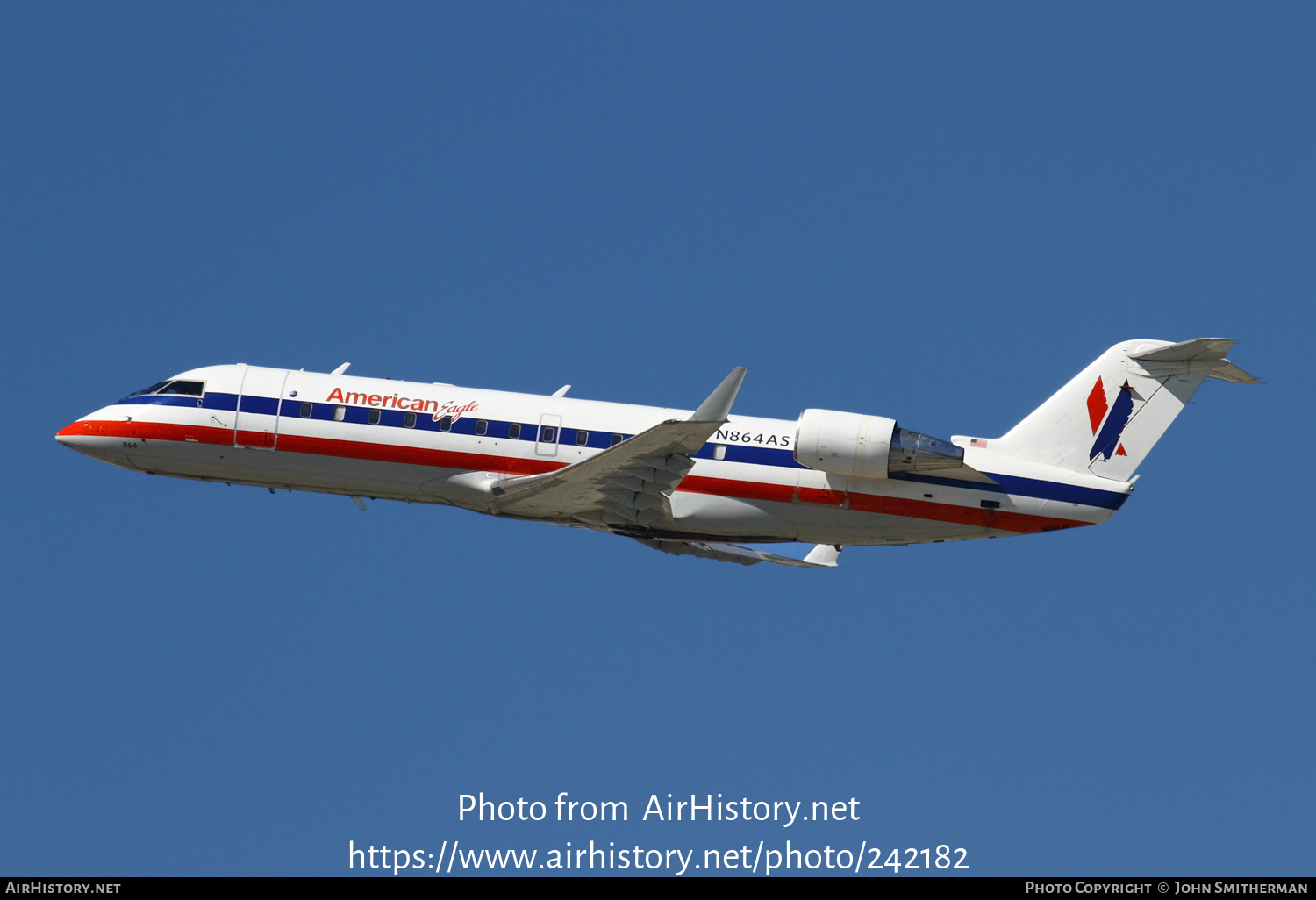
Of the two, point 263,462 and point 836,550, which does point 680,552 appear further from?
point 263,462

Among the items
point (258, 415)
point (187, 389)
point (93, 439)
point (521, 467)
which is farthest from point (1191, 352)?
point (93, 439)

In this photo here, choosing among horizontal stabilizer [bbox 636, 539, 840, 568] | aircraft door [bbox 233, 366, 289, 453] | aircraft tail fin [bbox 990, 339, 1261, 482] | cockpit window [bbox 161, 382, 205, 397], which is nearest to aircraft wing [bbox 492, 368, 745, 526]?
horizontal stabilizer [bbox 636, 539, 840, 568]

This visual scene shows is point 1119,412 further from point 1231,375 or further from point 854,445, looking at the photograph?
point 854,445

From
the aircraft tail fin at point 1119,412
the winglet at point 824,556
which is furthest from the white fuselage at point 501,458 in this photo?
the winglet at point 824,556

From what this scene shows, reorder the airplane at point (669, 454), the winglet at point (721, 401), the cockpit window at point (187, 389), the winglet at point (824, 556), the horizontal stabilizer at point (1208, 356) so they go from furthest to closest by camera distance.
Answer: the winglet at point (824, 556) < the cockpit window at point (187, 389) < the horizontal stabilizer at point (1208, 356) < the airplane at point (669, 454) < the winglet at point (721, 401)

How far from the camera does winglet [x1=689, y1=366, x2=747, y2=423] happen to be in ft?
82.7

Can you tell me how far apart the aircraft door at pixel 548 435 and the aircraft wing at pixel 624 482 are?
660mm

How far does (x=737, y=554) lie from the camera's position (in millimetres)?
33375

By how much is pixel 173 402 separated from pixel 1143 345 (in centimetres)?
2085

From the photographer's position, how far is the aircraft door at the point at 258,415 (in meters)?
30.5

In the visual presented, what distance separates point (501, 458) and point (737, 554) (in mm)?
6670

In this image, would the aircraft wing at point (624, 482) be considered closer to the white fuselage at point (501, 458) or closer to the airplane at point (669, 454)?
the airplane at point (669, 454)

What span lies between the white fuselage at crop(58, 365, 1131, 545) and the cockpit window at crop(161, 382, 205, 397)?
0.12 m
